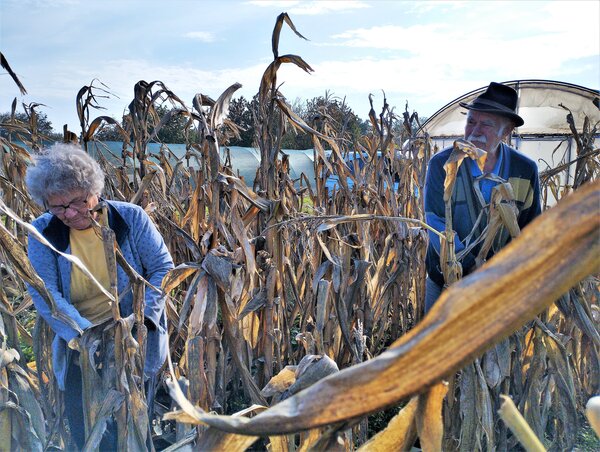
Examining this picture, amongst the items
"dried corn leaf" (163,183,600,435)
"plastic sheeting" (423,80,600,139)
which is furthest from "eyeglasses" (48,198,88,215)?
"plastic sheeting" (423,80,600,139)

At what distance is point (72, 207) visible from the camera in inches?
68.7

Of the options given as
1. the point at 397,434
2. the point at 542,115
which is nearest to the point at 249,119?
the point at 542,115

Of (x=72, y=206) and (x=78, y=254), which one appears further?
(x=78, y=254)

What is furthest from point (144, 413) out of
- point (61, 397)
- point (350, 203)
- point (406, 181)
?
point (406, 181)

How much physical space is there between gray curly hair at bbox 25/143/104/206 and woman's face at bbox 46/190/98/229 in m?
0.01

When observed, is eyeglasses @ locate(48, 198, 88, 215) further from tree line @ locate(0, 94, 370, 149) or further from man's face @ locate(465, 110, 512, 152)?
man's face @ locate(465, 110, 512, 152)

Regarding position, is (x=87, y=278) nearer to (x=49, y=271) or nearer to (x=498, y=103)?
(x=49, y=271)

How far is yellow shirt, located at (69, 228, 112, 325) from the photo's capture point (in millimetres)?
1849

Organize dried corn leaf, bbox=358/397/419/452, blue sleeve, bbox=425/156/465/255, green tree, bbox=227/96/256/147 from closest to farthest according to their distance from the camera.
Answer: dried corn leaf, bbox=358/397/419/452 < blue sleeve, bbox=425/156/465/255 < green tree, bbox=227/96/256/147

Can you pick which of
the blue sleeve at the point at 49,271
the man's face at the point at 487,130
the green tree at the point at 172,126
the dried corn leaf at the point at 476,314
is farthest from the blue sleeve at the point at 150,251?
the dried corn leaf at the point at 476,314

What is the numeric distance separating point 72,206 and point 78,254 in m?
0.19

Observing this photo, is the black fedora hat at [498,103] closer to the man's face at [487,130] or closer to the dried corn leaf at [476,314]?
the man's face at [487,130]

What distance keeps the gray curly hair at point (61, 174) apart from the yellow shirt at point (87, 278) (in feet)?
0.52

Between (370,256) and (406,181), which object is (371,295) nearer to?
(370,256)
